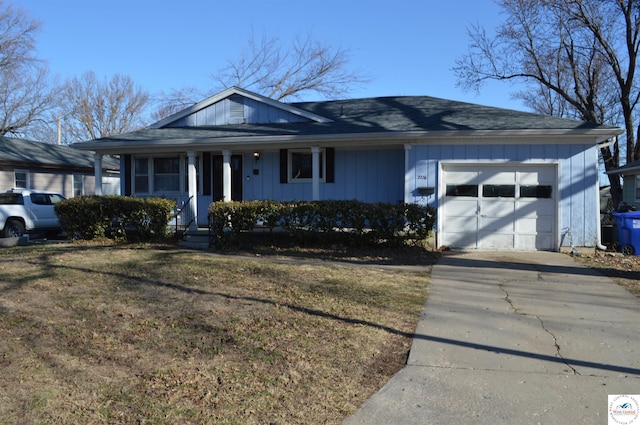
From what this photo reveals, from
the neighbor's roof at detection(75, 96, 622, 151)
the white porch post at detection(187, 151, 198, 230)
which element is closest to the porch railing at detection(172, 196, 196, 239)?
the white porch post at detection(187, 151, 198, 230)

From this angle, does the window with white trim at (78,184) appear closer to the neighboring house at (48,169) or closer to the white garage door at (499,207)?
the neighboring house at (48,169)

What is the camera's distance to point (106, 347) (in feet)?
15.0

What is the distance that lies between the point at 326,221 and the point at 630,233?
6.98 m

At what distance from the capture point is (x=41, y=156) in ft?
72.8

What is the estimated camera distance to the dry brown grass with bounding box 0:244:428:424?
11.4ft

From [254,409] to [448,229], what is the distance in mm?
9525

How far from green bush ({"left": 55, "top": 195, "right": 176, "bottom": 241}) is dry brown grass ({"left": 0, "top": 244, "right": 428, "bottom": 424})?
11.8 feet

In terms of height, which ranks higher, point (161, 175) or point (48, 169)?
point (48, 169)

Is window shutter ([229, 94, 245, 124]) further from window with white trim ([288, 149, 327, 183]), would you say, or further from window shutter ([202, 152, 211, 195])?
window with white trim ([288, 149, 327, 183])

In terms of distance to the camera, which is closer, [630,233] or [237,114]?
[630,233]

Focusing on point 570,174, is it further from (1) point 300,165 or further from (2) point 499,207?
(1) point 300,165

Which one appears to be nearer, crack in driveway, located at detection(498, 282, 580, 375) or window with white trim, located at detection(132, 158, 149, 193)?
crack in driveway, located at detection(498, 282, 580, 375)

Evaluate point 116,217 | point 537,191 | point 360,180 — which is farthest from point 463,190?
point 116,217

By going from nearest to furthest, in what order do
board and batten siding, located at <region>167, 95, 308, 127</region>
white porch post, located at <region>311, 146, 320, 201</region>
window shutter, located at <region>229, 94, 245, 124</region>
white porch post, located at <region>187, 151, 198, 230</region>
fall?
white porch post, located at <region>311, 146, 320, 201</region> < white porch post, located at <region>187, 151, 198, 230</region> < board and batten siding, located at <region>167, 95, 308, 127</region> < window shutter, located at <region>229, 94, 245, 124</region>
